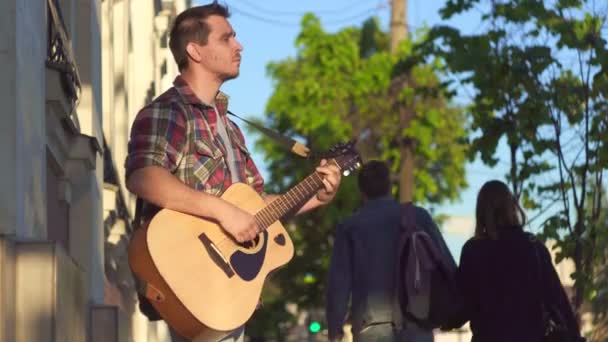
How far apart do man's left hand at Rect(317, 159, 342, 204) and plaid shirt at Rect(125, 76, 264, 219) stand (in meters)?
0.36

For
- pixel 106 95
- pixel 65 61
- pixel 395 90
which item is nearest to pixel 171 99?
pixel 65 61

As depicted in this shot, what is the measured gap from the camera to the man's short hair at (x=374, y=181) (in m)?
10.2

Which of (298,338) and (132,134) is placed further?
(298,338)

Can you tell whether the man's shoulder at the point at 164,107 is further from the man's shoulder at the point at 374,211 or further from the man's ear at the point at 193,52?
the man's shoulder at the point at 374,211

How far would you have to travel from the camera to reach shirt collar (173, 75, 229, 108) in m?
6.62

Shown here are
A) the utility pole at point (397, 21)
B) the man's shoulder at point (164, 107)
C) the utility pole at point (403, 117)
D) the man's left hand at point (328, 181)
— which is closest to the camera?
the man's shoulder at point (164, 107)

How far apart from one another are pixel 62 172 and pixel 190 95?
3.97 meters

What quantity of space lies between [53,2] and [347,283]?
216 centimetres

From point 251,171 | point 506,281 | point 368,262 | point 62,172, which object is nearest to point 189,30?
point 251,171

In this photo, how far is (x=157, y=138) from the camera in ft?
21.2

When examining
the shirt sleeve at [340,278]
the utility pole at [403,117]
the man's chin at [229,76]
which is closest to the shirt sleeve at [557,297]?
the shirt sleeve at [340,278]

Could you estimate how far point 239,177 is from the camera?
6730 mm

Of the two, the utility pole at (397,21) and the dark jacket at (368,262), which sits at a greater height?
the utility pole at (397,21)

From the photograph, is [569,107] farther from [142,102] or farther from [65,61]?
[65,61]
